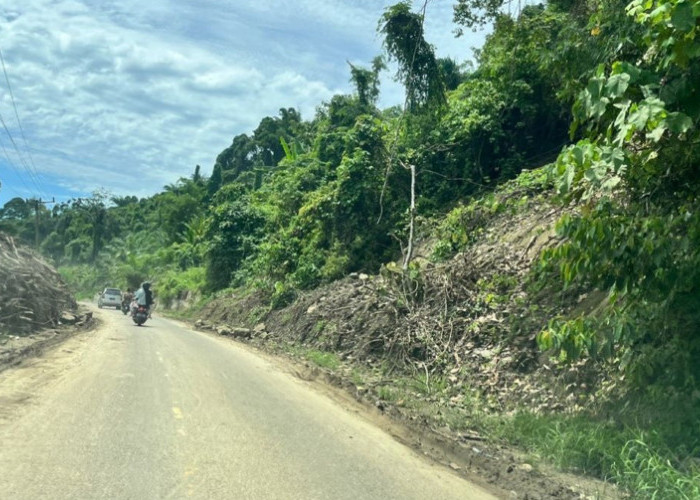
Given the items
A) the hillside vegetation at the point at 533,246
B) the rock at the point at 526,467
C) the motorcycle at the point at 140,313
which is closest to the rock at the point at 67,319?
the motorcycle at the point at 140,313

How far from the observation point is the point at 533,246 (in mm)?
13008

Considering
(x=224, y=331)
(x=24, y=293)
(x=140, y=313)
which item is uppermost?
(x=24, y=293)

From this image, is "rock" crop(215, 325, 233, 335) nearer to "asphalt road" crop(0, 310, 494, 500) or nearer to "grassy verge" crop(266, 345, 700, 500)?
"asphalt road" crop(0, 310, 494, 500)

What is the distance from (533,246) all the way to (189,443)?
8546 mm

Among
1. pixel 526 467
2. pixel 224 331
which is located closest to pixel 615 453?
pixel 526 467

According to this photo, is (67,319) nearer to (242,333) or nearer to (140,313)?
(140,313)

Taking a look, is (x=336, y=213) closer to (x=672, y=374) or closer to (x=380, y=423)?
(x=380, y=423)

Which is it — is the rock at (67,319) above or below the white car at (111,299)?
below

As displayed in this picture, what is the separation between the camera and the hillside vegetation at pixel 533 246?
6.20 metres

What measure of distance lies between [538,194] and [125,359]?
35.8ft

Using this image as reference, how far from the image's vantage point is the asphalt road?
566cm

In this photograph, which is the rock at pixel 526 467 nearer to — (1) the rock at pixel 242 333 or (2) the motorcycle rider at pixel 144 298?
(1) the rock at pixel 242 333

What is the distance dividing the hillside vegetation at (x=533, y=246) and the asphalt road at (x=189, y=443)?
1.73m

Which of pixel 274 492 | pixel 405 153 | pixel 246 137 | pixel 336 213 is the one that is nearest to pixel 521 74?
pixel 405 153
